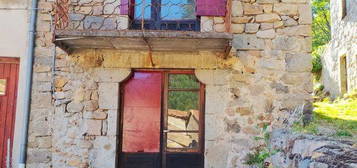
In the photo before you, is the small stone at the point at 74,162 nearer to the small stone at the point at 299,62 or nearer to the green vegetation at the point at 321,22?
the small stone at the point at 299,62

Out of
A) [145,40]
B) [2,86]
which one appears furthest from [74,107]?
[145,40]

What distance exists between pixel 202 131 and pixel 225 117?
0.41 metres

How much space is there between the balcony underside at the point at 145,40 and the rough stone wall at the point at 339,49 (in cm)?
463

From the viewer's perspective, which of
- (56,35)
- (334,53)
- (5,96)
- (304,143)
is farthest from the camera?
(334,53)

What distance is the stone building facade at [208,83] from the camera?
16.3 ft

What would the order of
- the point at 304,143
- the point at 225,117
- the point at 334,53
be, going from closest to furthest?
the point at 304,143
the point at 225,117
the point at 334,53

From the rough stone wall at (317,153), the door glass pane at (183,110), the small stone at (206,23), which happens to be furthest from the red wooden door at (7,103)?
the rough stone wall at (317,153)

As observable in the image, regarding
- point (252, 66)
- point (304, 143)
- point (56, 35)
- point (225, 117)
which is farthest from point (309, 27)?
point (56, 35)

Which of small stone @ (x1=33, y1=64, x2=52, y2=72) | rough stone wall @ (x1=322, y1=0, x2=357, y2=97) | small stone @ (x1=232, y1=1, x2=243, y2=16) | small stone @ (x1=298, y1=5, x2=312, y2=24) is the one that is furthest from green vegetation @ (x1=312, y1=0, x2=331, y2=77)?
small stone @ (x1=33, y1=64, x2=52, y2=72)

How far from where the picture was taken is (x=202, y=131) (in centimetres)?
511

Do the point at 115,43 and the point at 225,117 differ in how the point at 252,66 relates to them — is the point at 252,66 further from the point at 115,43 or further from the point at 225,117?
the point at 115,43

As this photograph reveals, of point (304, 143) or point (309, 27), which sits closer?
point (304, 143)

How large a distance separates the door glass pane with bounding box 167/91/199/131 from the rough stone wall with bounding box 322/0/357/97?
15.4ft

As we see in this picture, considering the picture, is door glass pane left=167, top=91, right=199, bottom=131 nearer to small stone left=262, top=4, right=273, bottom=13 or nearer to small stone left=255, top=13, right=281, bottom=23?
small stone left=255, top=13, right=281, bottom=23
